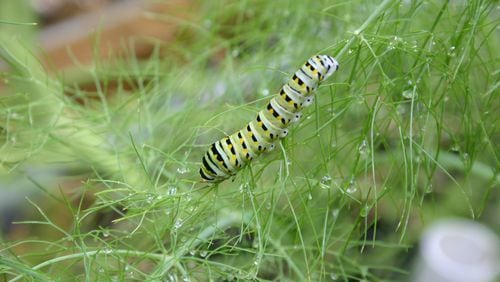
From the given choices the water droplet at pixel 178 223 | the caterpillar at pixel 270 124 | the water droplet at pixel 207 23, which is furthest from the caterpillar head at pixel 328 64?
the water droplet at pixel 207 23

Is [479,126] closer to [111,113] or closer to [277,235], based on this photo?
[277,235]

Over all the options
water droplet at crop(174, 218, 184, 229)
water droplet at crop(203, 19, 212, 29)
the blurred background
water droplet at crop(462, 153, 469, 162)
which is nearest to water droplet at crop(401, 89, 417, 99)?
the blurred background

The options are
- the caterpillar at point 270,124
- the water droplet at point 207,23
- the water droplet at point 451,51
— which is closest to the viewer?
the caterpillar at point 270,124

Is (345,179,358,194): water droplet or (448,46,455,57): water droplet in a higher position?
(448,46,455,57): water droplet

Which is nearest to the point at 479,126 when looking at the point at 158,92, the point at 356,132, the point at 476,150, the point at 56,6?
the point at 476,150

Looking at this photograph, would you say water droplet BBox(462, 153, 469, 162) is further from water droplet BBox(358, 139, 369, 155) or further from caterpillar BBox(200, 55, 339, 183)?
caterpillar BBox(200, 55, 339, 183)

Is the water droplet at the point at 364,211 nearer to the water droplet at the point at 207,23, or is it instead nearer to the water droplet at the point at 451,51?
the water droplet at the point at 451,51

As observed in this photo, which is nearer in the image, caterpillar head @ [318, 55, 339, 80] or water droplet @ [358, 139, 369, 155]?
caterpillar head @ [318, 55, 339, 80]

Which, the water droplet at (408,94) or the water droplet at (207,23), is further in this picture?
the water droplet at (207,23)

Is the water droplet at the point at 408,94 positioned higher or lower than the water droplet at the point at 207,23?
lower
